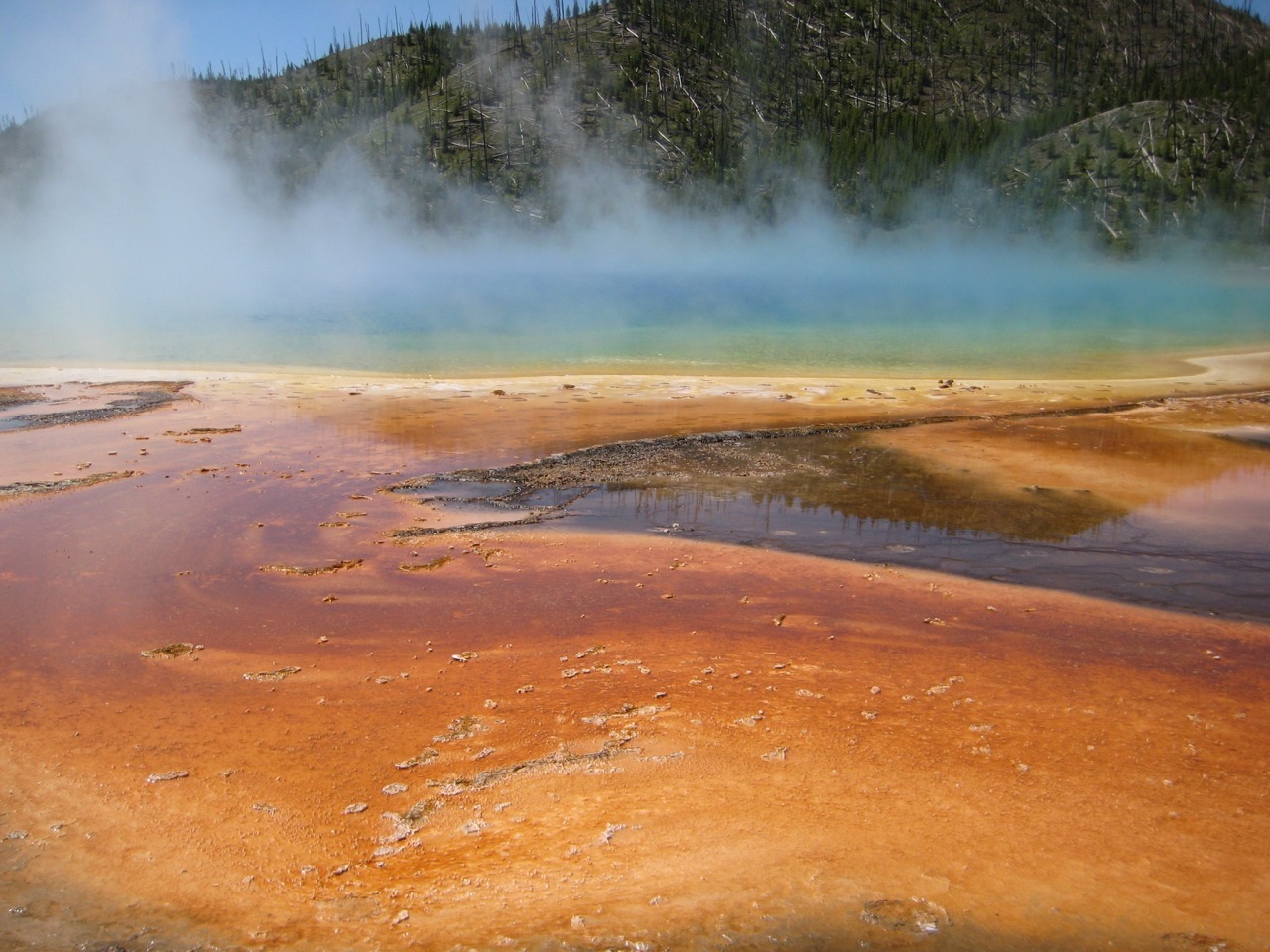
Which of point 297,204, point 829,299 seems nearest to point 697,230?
point 297,204

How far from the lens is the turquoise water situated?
16.5 m

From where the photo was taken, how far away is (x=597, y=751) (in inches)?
Answer: 155

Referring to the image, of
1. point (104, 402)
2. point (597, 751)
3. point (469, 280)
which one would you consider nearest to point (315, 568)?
point (597, 751)

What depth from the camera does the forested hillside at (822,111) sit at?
60219mm

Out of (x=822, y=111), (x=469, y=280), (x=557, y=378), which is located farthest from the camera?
(x=822, y=111)

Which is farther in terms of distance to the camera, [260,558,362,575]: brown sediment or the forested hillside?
the forested hillside

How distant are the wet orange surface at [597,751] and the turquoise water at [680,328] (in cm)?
983

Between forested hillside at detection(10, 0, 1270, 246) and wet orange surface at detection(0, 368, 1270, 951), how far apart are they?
58286mm

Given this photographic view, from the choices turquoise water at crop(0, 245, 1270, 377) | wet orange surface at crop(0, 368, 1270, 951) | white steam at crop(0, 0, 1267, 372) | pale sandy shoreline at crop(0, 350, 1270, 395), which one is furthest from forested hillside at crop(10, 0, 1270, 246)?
wet orange surface at crop(0, 368, 1270, 951)

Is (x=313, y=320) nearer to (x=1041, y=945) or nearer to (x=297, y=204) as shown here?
(x=1041, y=945)

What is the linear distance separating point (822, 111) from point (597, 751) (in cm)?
8596

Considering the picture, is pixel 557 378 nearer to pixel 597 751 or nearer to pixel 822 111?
pixel 597 751

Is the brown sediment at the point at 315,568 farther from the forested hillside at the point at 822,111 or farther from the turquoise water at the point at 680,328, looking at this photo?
the forested hillside at the point at 822,111

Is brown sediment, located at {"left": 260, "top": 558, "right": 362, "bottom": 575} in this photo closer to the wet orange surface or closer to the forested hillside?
the wet orange surface
